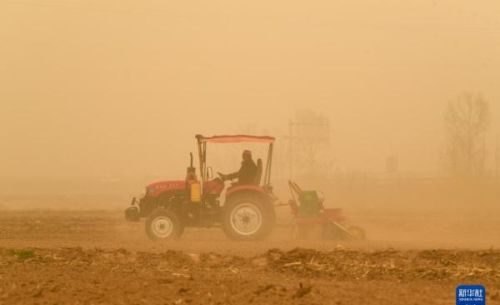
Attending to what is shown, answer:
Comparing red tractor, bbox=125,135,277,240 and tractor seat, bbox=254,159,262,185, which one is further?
tractor seat, bbox=254,159,262,185

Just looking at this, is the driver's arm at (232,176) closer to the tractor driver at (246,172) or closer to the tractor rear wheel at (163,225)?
→ the tractor driver at (246,172)

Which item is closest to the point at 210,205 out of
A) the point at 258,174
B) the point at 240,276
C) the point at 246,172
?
the point at 246,172

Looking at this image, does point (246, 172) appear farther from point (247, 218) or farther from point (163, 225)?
point (163, 225)

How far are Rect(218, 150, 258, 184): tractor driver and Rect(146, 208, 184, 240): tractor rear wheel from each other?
1411 mm

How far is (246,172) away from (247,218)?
3.35ft

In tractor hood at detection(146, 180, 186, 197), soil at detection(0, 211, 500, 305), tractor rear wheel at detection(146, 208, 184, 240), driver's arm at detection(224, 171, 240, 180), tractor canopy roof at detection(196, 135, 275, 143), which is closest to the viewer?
soil at detection(0, 211, 500, 305)

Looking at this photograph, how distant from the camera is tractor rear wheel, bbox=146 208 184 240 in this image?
612 inches

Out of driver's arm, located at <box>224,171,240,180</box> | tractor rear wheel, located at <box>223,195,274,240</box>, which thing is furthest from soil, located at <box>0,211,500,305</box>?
driver's arm, located at <box>224,171,240,180</box>

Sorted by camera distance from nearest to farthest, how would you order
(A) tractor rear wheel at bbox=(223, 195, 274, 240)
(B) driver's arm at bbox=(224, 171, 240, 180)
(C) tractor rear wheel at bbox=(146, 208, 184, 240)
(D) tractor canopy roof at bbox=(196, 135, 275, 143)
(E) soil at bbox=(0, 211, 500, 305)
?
(E) soil at bbox=(0, 211, 500, 305)
(D) tractor canopy roof at bbox=(196, 135, 275, 143)
(A) tractor rear wheel at bbox=(223, 195, 274, 240)
(C) tractor rear wheel at bbox=(146, 208, 184, 240)
(B) driver's arm at bbox=(224, 171, 240, 180)

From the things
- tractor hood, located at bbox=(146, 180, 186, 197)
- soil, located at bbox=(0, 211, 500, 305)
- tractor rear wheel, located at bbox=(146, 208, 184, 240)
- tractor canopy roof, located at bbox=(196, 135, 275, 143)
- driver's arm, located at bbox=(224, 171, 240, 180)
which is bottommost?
soil, located at bbox=(0, 211, 500, 305)

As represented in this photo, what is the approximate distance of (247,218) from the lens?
1548 centimetres

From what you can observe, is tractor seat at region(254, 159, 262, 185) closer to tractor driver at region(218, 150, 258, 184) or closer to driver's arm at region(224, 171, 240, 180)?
tractor driver at region(218, 150, 258, 184)

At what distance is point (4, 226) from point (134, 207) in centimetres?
516

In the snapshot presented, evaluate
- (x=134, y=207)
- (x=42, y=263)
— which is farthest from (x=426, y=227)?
(x=42, y=263)
